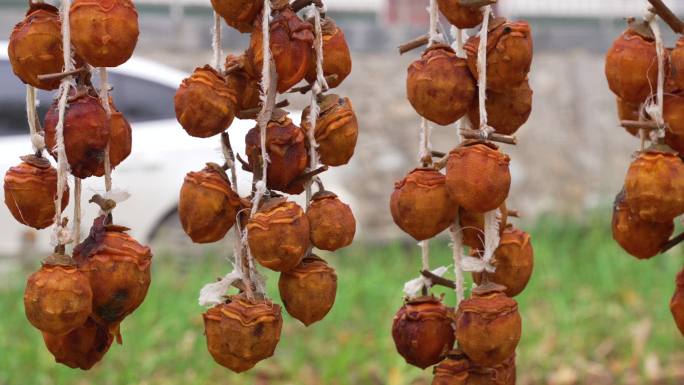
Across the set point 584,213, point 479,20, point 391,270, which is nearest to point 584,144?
point 584,213

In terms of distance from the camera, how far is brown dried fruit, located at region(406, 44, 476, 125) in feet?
3.25

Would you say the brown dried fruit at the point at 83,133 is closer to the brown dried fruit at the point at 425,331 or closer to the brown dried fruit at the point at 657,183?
the brown dried fruit at the point at 425,331

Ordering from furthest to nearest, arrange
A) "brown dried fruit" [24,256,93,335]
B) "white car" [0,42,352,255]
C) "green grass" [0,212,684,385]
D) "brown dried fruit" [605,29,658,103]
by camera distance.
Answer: "white car" [0,42,352,255]
"green grass" [0,212,684,385]
"brown dried fruit" [605,29,658,103]
"brown dried fruit" [24,256,93,335]

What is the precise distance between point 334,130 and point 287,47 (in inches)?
3.4

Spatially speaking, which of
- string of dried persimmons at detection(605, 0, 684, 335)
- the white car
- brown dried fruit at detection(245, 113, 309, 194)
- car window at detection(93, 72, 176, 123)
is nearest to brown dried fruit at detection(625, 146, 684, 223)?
string of dried persimmons at detection(605, 0, 684, 335)

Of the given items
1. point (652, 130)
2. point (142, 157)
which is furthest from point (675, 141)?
point (142, 157)

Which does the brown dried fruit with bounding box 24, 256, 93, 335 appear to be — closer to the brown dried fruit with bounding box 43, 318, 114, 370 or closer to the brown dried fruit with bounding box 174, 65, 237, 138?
the brown dried fruit with bounding box 43, 318, 114, 370

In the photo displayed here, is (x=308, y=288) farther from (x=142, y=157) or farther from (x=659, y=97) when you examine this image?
(x=142, y=157)

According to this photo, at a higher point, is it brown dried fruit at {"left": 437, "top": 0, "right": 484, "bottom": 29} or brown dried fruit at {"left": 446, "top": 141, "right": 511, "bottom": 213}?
brown dried fruit at {"left": 437, "top": 0, "right": 484, "bottom": 29}

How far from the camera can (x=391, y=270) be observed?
15.1 ft

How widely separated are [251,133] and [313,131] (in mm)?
59

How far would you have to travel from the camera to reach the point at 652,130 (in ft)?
3.58

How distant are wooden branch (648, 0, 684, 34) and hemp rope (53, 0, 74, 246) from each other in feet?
1.77

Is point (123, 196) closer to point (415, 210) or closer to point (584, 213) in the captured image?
point (415, 210)
